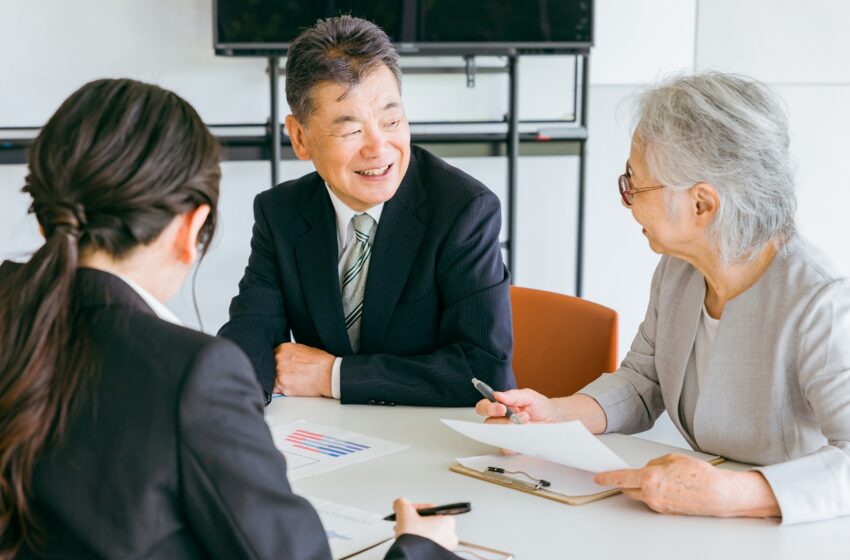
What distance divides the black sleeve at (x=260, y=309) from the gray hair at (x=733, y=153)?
3.14 ft

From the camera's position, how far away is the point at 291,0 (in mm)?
3854

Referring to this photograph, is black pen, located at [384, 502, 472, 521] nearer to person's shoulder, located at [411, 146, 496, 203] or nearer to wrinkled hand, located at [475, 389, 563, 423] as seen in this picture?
wrinkled hand, located at [475, 389, 563, 423]

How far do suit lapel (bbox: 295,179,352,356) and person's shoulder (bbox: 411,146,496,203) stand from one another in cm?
23

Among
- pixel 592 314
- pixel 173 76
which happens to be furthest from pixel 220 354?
pixel 173 76

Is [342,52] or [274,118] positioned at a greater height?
[342,52]

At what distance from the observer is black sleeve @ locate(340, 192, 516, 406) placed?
6.89 ft

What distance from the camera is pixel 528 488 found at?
1.57 metres

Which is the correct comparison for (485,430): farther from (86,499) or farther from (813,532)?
(86,499)

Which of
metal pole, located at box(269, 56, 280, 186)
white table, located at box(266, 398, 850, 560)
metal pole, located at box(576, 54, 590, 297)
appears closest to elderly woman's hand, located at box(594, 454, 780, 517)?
white table, located at box(266, 398, 850, 560)

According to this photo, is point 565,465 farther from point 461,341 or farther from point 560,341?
point 560,341

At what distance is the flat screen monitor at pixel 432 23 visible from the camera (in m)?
3.85

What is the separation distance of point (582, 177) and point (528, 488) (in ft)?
9.27

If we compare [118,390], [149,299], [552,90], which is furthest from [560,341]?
[552,90]

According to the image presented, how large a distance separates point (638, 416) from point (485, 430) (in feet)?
1.70
